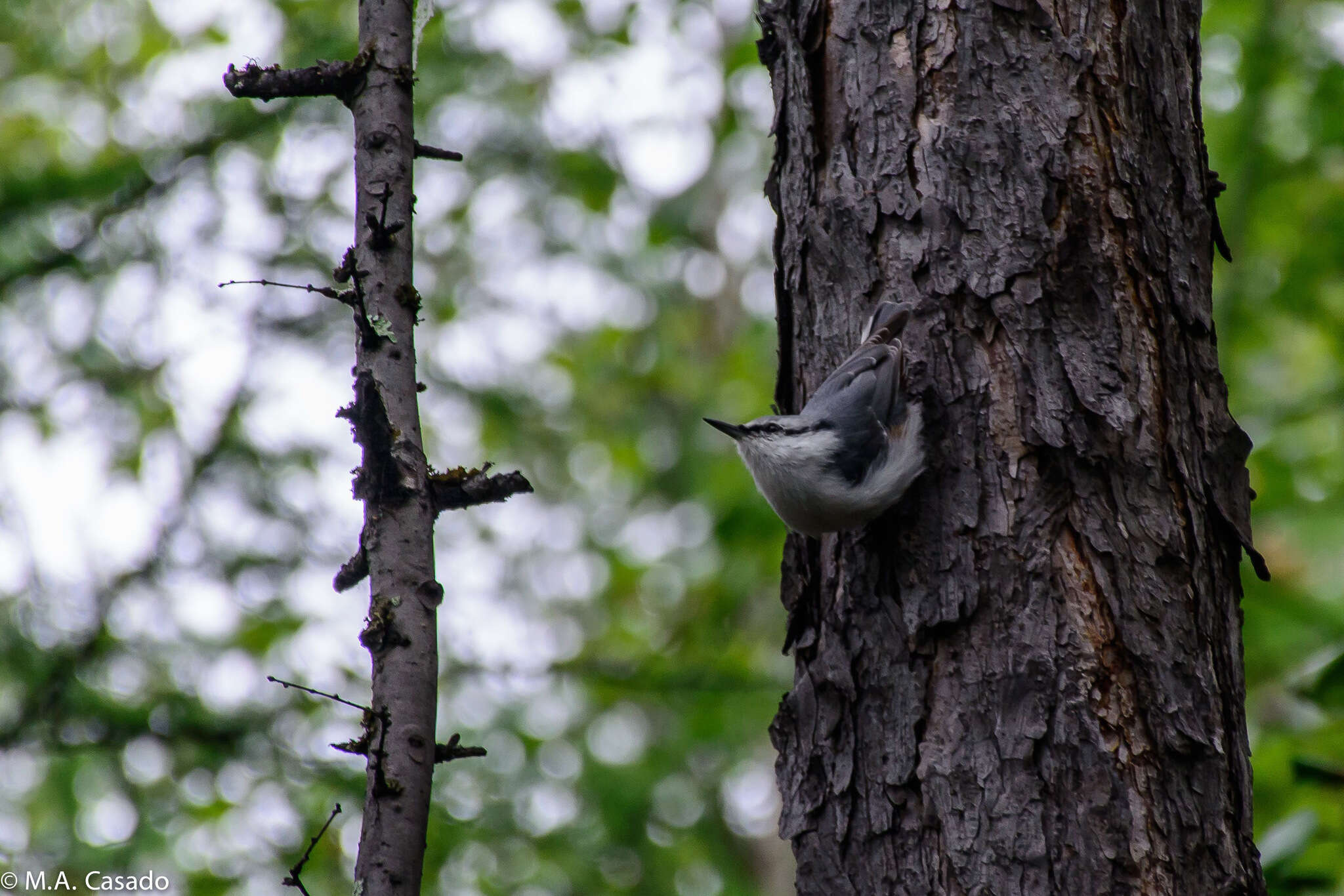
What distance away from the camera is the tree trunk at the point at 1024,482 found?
1.77 metres

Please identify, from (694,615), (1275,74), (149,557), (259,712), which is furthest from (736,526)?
(1275,74)

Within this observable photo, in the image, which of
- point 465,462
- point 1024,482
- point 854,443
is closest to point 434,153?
point 854,443

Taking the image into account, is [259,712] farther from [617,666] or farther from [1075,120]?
[1075,120]

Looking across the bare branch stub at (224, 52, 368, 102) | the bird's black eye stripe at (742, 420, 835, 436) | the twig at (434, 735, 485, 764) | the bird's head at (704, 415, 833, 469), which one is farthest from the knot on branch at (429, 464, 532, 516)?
the bird's black eye stripe at (742, 420, 835, 436)

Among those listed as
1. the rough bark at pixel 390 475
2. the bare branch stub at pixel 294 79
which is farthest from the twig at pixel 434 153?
the bare branch stub at pixel 294 79

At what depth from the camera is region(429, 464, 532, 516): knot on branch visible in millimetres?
1570

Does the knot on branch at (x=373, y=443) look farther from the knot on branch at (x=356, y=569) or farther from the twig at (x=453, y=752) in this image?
the twig at (x=453, y=752)

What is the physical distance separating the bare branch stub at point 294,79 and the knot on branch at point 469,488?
657 millimetres

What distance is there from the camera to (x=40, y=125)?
5.93m

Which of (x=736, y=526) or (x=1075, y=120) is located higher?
(x=736, y=526)

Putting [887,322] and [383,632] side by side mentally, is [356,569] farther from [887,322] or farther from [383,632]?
[887,322]

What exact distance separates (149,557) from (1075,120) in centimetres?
366

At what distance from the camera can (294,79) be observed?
5.47 feet

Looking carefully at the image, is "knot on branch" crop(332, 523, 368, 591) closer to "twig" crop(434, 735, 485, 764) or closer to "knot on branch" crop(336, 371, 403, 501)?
"knot on branch" crop(336, 371, 403, 501)
